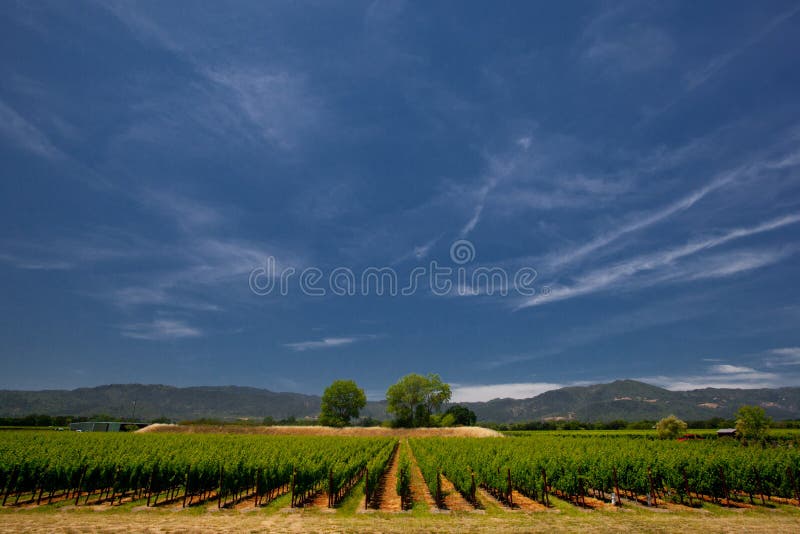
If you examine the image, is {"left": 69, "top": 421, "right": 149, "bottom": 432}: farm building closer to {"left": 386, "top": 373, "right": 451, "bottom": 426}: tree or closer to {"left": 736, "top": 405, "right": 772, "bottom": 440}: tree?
{"left": 386, "top": 373, "right": 451, "bottom": 426}: tree

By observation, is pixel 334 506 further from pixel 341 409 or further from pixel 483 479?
pixel 341 409

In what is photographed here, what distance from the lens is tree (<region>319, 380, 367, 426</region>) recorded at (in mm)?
113500

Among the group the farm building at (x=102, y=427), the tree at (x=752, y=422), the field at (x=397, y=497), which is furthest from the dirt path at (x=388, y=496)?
the farm building at (x=102, y=427)

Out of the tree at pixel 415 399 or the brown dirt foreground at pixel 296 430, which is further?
the tree at pixel 415 399

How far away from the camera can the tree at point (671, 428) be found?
70188 millimetres

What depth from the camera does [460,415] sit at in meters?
128

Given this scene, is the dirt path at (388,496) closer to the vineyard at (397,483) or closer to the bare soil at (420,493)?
the vineyard at (397,483)

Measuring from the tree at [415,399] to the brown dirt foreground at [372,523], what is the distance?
9143cm

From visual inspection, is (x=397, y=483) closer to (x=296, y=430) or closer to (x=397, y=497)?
(x=397, y=497)

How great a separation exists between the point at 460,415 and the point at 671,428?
215 feet

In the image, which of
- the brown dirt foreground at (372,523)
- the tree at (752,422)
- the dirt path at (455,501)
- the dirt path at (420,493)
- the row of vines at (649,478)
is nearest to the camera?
the brown dirt foreground at (372,523)

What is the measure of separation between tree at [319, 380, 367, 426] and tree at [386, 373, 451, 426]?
1153cm

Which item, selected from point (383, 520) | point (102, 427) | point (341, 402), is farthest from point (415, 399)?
point (383, 520)

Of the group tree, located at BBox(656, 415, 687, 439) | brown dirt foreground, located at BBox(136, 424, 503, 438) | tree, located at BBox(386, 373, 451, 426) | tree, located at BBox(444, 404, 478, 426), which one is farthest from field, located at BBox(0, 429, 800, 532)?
tree, located at BBox(444, 404, 478, 426)
